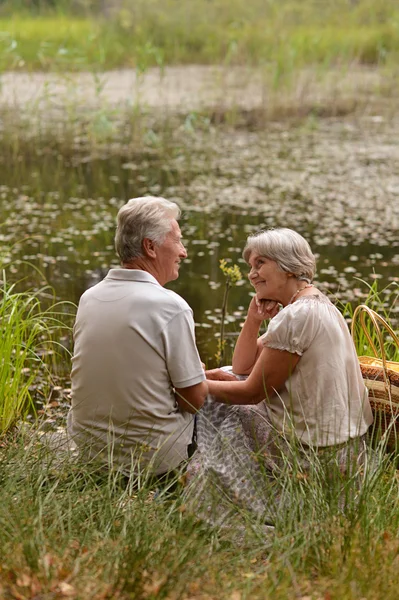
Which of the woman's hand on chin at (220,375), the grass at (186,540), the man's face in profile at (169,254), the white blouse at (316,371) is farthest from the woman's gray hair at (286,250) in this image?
the grass at (186,540)

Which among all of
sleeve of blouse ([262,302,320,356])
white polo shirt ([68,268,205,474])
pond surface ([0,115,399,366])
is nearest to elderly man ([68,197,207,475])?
white polo shirt ([68,268,205,474])

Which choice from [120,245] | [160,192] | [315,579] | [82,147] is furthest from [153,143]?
[315,579]

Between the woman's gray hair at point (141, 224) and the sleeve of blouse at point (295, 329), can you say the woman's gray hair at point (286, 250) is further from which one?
the woman's gray hair at point (141, 224)

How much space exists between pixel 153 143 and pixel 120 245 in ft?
25.9

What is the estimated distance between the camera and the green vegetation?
47.4ft

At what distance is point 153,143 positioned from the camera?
35.3 ft

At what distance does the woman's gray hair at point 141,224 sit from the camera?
297cm

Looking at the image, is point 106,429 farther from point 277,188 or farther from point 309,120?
point 309,120

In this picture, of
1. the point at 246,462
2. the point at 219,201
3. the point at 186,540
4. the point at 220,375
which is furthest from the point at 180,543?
the point at 219,201

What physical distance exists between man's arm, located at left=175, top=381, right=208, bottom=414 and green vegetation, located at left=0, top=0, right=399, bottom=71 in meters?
11.0

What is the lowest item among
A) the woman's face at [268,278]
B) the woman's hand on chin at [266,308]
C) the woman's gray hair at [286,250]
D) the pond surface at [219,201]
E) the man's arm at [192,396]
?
the pond surface at [219,201]

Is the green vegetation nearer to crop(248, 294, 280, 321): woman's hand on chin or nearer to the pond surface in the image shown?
the pond surface

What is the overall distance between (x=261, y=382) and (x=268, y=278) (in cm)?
33

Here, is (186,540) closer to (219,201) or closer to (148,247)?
(148,247)
